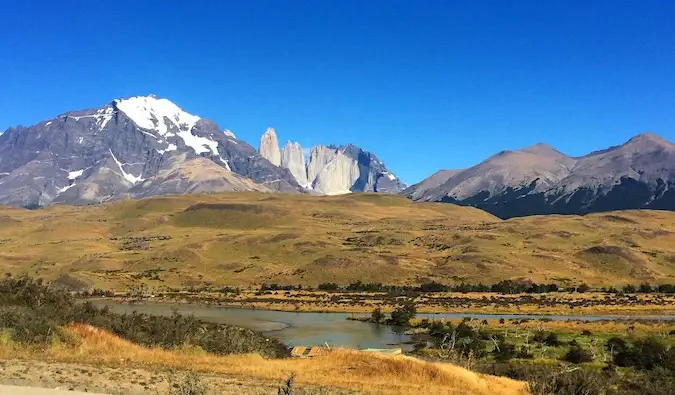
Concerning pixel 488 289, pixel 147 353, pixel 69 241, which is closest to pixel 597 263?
pixel 488 289

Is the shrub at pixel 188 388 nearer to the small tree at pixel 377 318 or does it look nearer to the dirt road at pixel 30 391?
the dirt road at pixel 30 391

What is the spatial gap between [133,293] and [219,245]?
5914cm

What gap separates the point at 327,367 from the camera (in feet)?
77.5

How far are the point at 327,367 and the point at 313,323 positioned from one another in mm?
49964

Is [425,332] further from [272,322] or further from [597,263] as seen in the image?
[597,263]

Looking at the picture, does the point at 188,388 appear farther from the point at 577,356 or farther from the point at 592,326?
the point at 592,326

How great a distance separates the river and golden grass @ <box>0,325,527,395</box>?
26183mm

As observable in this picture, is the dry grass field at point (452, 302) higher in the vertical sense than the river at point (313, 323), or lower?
lower

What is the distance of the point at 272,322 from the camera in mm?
72688

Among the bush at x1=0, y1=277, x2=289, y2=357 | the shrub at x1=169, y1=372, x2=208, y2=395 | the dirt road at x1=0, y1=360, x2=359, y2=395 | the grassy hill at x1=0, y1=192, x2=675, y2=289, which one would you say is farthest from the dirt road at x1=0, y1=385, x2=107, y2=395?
the grassy hill at x1=0, y1=192, x2=675, y2=289

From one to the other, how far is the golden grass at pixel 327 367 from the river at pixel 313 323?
85.9 feet

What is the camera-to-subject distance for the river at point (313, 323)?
5791cm

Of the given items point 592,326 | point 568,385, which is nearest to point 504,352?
point 592,326

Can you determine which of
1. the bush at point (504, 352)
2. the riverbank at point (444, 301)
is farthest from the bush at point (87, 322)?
the riverbank at point (444, 301)
